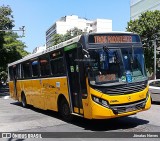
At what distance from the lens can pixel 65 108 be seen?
1224cm

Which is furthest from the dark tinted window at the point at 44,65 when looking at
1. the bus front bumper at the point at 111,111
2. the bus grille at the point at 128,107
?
the bus grille at the point at 128,107

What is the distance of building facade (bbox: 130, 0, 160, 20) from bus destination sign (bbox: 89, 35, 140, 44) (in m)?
77.7

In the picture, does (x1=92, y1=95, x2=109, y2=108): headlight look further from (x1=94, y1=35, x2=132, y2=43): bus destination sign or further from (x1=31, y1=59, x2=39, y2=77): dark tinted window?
(x1=31, y1=59, x2=39, y2=77): dark tinted window

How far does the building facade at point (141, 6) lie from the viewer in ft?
286

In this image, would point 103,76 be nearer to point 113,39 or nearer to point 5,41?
point 113,39

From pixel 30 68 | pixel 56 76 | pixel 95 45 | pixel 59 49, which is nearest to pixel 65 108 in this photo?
pixel 56 76

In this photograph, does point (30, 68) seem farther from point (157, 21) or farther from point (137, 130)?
point (157, 21)

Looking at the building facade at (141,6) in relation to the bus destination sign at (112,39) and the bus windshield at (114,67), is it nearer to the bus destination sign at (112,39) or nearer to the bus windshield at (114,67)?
the bus destination sign at (112,39)

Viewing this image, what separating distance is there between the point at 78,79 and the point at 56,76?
1.91m

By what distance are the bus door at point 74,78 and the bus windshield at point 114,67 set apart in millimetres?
785

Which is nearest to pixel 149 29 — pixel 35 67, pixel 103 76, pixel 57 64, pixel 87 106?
pixel 35 67

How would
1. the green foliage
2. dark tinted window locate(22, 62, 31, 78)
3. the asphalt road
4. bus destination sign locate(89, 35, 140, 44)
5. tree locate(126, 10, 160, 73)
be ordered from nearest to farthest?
the asphalt road
bus destination sign locate(89, 35, 140, 44)
dark tinted window locate(22, 62, 31, 78)
the green foliage
tree locate(126, 10, 160, 73)

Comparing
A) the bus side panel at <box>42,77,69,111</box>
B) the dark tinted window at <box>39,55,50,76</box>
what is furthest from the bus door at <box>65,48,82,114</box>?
the dark tinted window at <box>39,55,50,76</box>

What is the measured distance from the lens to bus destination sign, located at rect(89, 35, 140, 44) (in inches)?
409
